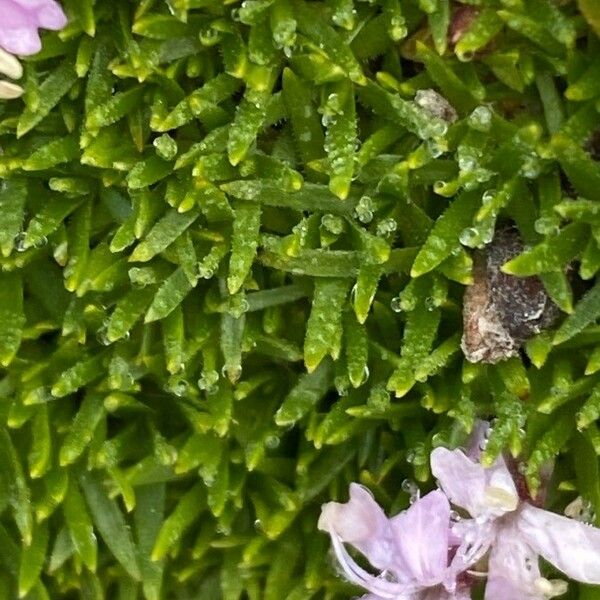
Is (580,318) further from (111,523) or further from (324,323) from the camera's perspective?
(111,523)

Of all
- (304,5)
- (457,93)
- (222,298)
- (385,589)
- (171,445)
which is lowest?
(385,589)

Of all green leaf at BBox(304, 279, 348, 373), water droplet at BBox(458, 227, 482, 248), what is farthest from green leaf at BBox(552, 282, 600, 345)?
green leaf at BBox(304, 279, 348, 373)

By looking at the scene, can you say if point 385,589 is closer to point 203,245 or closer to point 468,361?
point 468,361

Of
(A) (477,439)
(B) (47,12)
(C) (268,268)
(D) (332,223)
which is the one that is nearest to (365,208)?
(D) (332,223)

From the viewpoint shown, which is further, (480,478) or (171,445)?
(171,445)

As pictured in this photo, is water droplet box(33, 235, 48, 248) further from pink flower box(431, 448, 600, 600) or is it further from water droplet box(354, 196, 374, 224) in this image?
pink flower box(431, 448, 600, 600)

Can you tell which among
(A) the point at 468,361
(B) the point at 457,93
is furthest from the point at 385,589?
(B) the point at 457,93

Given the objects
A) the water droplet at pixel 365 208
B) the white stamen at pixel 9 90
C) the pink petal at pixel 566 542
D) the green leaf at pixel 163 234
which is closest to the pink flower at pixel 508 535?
the pink petal at pixel 566 542
